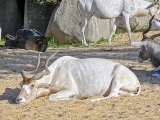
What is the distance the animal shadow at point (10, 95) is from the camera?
6.79m

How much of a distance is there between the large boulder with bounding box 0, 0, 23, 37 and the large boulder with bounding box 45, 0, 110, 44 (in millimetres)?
3213

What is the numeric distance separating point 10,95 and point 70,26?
761 cm

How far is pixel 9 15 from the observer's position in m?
17.6

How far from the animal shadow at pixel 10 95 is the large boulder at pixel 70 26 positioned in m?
7.07

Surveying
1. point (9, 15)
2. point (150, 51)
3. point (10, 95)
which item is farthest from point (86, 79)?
point (9, 15)

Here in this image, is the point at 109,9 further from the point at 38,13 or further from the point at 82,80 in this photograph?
the point at 82,80

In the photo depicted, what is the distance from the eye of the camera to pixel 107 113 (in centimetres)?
597

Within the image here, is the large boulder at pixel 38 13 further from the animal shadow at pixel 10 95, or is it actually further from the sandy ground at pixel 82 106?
the animal shadow at pixel 10 95

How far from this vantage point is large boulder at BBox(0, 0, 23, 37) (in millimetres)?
Result: 17500

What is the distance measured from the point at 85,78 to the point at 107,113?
3.31 ft

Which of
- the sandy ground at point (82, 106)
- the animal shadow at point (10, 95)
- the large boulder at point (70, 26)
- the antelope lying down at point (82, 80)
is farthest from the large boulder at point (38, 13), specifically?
the antelope lying down at point (82, 80)

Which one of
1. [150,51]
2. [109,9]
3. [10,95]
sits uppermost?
[109,9]

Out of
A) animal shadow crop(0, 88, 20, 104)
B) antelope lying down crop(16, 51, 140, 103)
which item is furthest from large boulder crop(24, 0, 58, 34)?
antelope lying down crop(16, 51, 140, 103)

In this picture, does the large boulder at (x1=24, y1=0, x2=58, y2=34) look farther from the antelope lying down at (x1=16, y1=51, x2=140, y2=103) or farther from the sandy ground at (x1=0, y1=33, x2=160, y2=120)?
the antelope lying down at (x1=16, y1=51, x2=140, y2=103)
